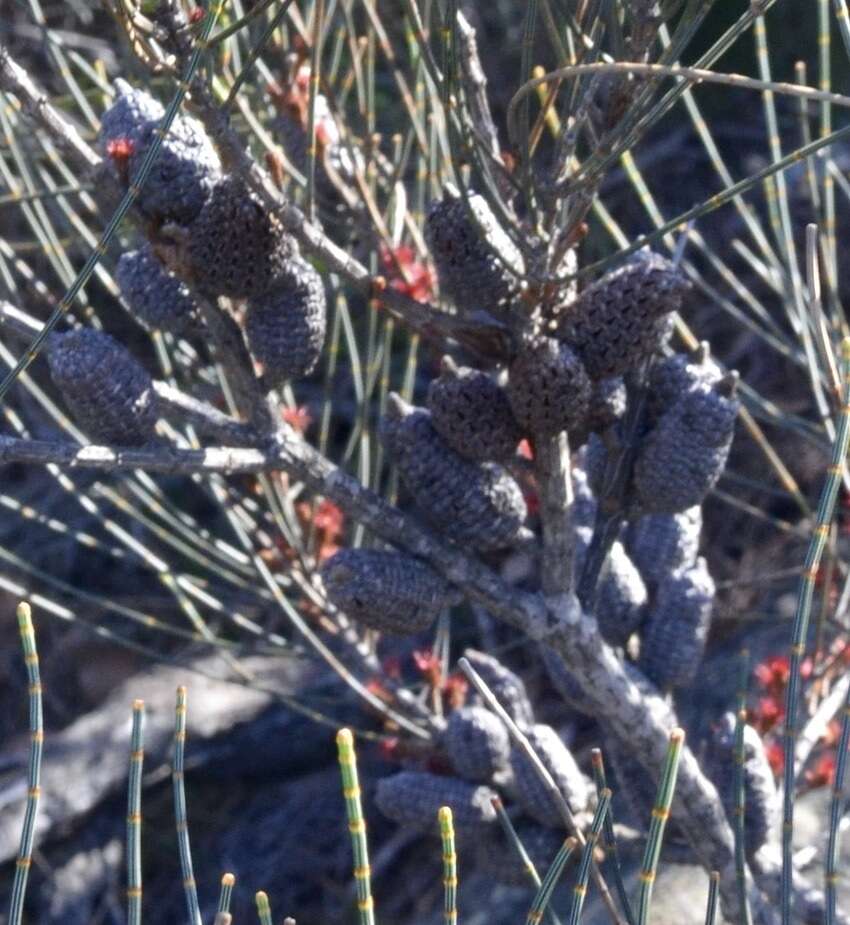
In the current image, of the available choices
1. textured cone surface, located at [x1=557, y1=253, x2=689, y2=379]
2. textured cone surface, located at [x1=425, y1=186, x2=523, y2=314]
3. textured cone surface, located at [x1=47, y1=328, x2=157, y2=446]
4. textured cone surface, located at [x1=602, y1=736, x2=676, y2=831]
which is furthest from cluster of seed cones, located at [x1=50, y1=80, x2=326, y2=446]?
textured cone surface, located at [x1=602, y1=736, x2=676, y2=831]

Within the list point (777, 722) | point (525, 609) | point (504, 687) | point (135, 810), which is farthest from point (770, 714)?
point (135, 810)

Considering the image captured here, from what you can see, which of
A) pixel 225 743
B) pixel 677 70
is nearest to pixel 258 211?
pixel 677 70

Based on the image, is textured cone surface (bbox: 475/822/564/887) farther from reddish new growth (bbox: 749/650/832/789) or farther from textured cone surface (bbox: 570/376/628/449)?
textured cone surface (bbox: 570/376/628/449)

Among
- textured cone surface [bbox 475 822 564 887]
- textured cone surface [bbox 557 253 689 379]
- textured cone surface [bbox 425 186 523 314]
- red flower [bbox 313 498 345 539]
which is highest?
textured cone surface [bbox 425 186 523 314]

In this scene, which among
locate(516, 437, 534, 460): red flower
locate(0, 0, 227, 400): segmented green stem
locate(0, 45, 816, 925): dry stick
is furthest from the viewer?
locate(516, 437, 534, 460): red flower

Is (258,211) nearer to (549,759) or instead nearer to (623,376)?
(623,376)

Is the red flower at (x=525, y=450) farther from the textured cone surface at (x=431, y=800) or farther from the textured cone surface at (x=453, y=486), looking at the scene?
the textured cone surface at (x=431, y=800)

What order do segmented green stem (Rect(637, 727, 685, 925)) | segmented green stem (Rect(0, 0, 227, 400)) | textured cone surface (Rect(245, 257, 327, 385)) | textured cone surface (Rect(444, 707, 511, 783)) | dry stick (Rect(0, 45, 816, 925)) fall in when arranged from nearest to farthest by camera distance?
1. segmented green stem (Rect(637, 727, 685, 925))
2. segmented green stem (Rect(0, 0, 227, 400))
3. dry stick (Rect(0, 45, 816, 925))
4. textured cone surface (Rect(245, 257, 327, 385))
5. textured cone surface (Rect(444, 707, 511, 783))
